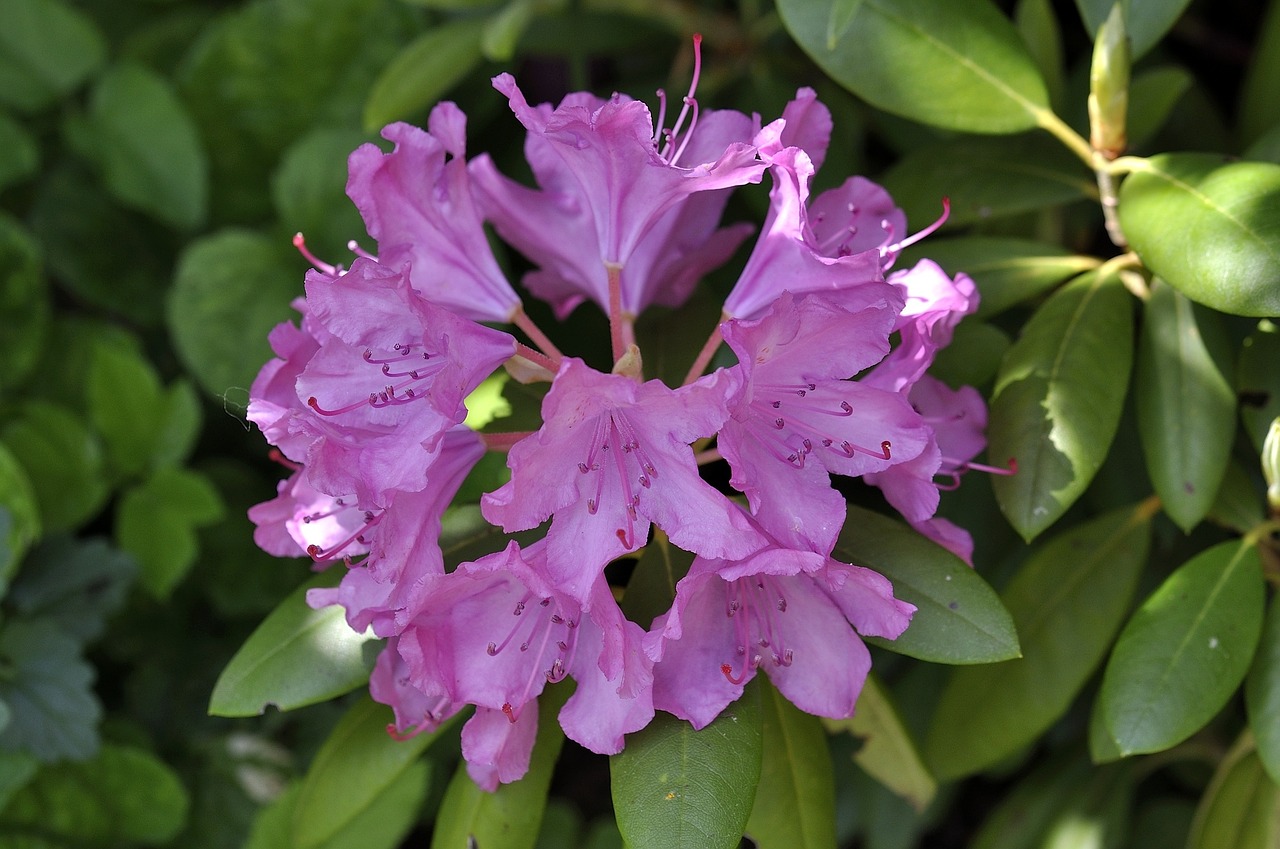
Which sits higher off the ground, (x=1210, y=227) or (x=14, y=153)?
(x=1210, y=227)

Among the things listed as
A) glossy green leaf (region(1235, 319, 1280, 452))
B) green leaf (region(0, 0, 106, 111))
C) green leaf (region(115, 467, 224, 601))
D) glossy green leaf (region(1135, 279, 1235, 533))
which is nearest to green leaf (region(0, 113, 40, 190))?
green leaf (region(0, 0, 106, 111))

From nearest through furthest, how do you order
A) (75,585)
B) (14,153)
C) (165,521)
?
1. (75,585)
2. (165,521)
3. (14,153)

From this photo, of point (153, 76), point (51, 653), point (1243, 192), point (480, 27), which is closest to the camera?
point (1243, 192)

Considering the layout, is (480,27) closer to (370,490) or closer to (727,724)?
(370,490)

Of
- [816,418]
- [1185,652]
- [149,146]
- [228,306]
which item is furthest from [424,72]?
[1185,652]

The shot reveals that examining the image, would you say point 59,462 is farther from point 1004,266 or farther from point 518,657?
point 1004,266

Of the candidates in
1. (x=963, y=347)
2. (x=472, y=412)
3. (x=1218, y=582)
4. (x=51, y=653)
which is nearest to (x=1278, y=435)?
(x=1218, y=582)
